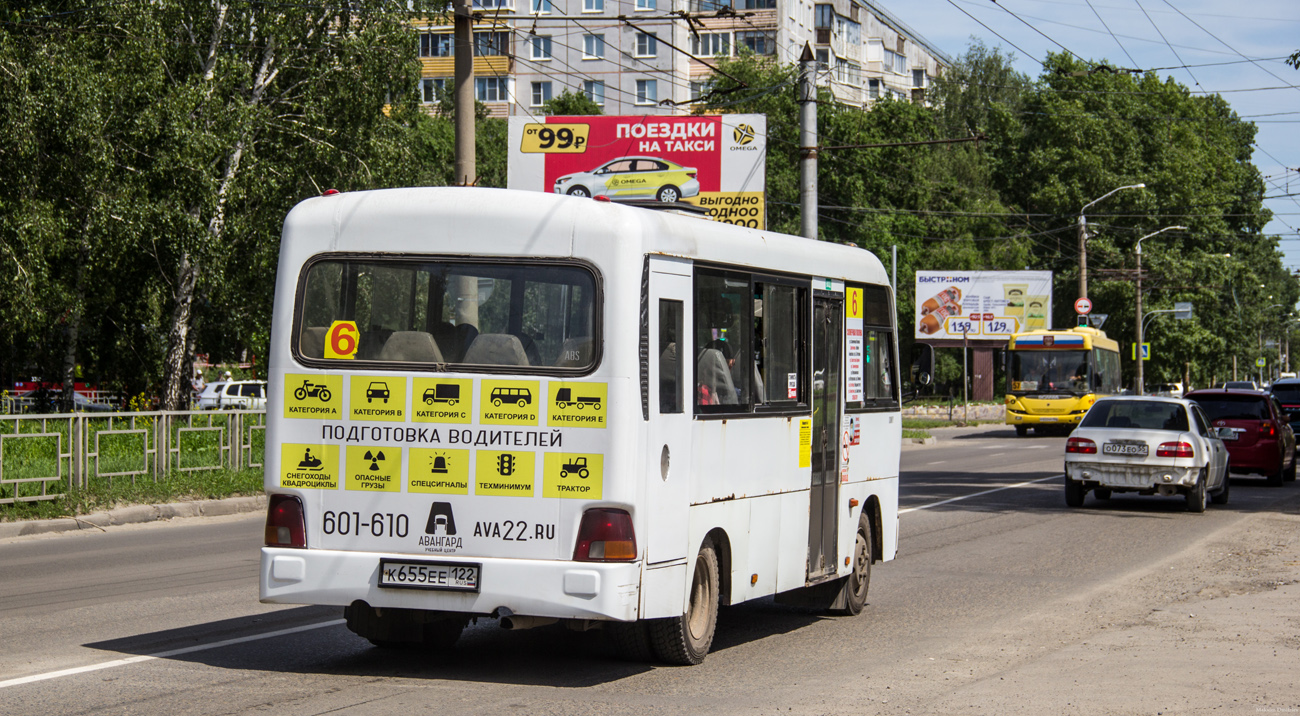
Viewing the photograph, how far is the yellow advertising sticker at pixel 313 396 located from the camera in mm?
7598

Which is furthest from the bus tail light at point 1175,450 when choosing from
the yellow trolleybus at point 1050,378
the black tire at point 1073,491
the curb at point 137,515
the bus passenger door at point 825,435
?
the yellow trolleybus at point 1050,378

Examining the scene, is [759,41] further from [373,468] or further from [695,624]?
[373,468]

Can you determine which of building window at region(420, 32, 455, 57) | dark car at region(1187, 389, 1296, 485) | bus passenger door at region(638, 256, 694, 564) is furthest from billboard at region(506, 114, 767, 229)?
building window at region(420, 32, 455, 57)

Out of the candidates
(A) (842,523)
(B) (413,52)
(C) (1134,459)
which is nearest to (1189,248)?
(B) (413,52)

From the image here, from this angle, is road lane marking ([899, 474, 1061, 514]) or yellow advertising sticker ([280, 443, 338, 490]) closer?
yellow advertising sticker ([280, 443, 338, 490])

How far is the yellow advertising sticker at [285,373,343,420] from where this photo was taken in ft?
24.9

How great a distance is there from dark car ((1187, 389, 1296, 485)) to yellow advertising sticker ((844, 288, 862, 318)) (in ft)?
55.8

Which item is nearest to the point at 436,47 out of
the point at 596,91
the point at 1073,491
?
the point at 596,91

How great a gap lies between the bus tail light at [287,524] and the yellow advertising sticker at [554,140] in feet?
93.0

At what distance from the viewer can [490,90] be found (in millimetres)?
84250

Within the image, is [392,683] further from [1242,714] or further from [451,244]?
[1242,714]

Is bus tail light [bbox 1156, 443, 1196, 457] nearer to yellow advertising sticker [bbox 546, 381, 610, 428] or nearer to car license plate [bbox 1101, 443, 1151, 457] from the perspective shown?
car license plate [bbox 1101, 443, 1151, 457]

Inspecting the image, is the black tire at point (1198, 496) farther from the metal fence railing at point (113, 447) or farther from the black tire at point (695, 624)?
the black tire at point (695, 624)

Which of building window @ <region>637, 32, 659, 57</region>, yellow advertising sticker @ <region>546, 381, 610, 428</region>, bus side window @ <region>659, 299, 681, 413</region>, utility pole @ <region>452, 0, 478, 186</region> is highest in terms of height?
building window @ <region>637, 32, 659, 57</region>
